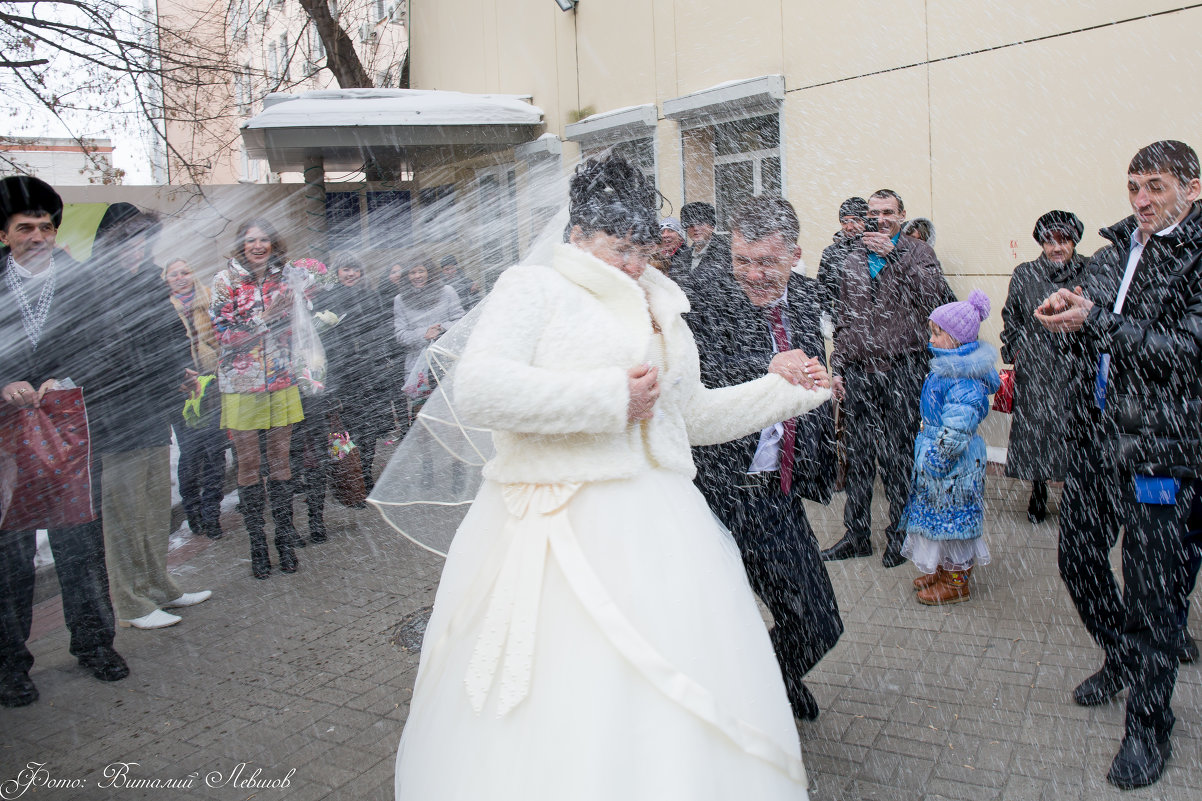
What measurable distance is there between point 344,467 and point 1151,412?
20.8 ft

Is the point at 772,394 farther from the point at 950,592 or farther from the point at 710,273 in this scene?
the point at 950,592

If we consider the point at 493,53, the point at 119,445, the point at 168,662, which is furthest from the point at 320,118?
the point at 168,662

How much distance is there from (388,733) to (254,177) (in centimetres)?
4388

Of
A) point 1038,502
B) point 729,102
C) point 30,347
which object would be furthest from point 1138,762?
point 729,102

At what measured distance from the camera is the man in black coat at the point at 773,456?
3.68m

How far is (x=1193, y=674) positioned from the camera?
4.14m

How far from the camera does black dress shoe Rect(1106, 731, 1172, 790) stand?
10.8 feet

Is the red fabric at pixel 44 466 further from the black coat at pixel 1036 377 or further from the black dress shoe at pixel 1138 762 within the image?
the black coat at pixel 1036 377

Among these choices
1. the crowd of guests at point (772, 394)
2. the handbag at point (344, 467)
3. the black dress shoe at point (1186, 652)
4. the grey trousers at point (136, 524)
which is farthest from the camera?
the handbag at point (344, 467)

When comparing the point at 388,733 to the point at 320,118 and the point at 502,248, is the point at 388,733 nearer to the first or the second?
the point at 320,118

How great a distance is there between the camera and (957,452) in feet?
16.7

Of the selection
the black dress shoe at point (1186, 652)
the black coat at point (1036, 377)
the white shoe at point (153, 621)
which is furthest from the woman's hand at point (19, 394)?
the black coat at point (1036, 377)

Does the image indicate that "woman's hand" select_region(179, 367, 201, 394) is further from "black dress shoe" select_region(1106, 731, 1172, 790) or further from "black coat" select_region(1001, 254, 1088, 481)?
"black dress shoe" select_region(1106, 731, 1172, 790)

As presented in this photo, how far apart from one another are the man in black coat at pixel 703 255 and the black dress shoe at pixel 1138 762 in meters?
2.23
